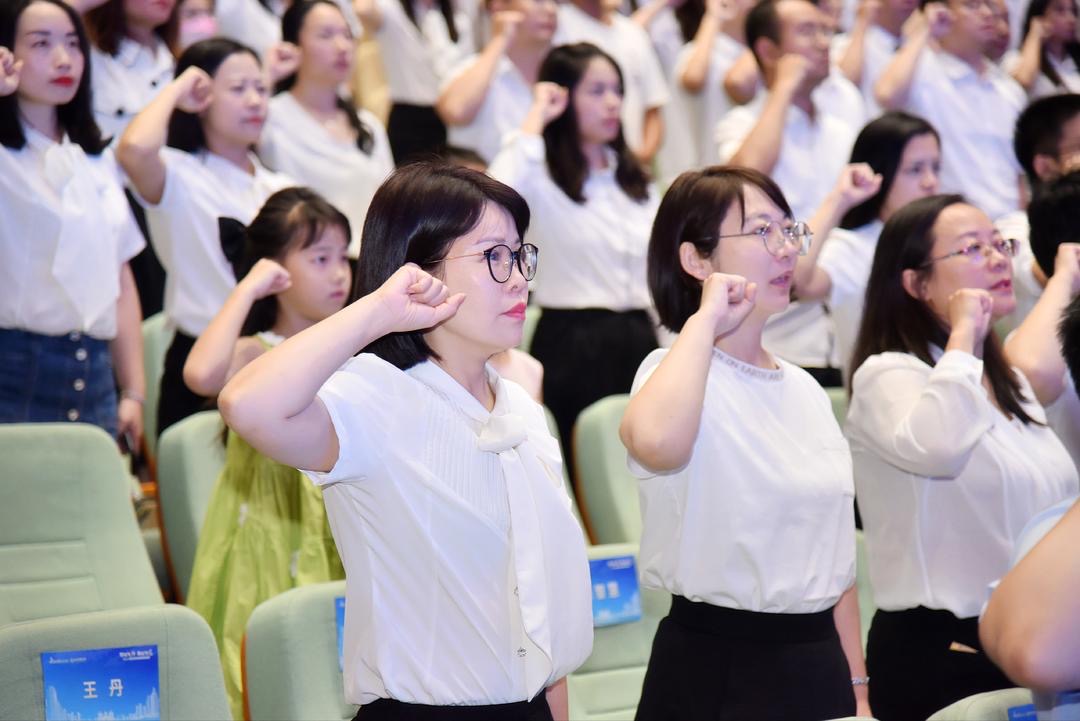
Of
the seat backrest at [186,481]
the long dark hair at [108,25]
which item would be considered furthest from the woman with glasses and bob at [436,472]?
the long dark hair at [108,25]

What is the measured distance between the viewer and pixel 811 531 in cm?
217

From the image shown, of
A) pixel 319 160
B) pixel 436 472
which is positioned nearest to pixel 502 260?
pixel 436 472

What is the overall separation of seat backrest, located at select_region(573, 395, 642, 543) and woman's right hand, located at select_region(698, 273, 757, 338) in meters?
1.02

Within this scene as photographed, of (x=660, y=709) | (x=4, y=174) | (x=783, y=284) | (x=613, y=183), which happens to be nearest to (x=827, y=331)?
(x=613, y=183)

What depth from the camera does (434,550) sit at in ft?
5.59

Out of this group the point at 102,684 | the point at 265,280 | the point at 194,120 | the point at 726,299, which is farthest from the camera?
the point at 194,120

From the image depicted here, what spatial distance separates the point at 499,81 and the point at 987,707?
135 inches

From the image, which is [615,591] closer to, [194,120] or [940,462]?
[940,462]

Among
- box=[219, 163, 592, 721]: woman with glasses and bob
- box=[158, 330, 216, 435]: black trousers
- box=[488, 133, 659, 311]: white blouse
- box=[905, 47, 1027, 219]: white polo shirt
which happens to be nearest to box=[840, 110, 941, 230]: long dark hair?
box=[488, 133, 659, 311]: white blouse

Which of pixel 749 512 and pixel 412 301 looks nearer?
pixel 412 301

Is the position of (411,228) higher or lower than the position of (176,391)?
higher

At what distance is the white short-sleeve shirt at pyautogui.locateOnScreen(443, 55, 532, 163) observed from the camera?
15.2 ft

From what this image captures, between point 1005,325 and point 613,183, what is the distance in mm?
1259

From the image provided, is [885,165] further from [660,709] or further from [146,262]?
[146,262]
